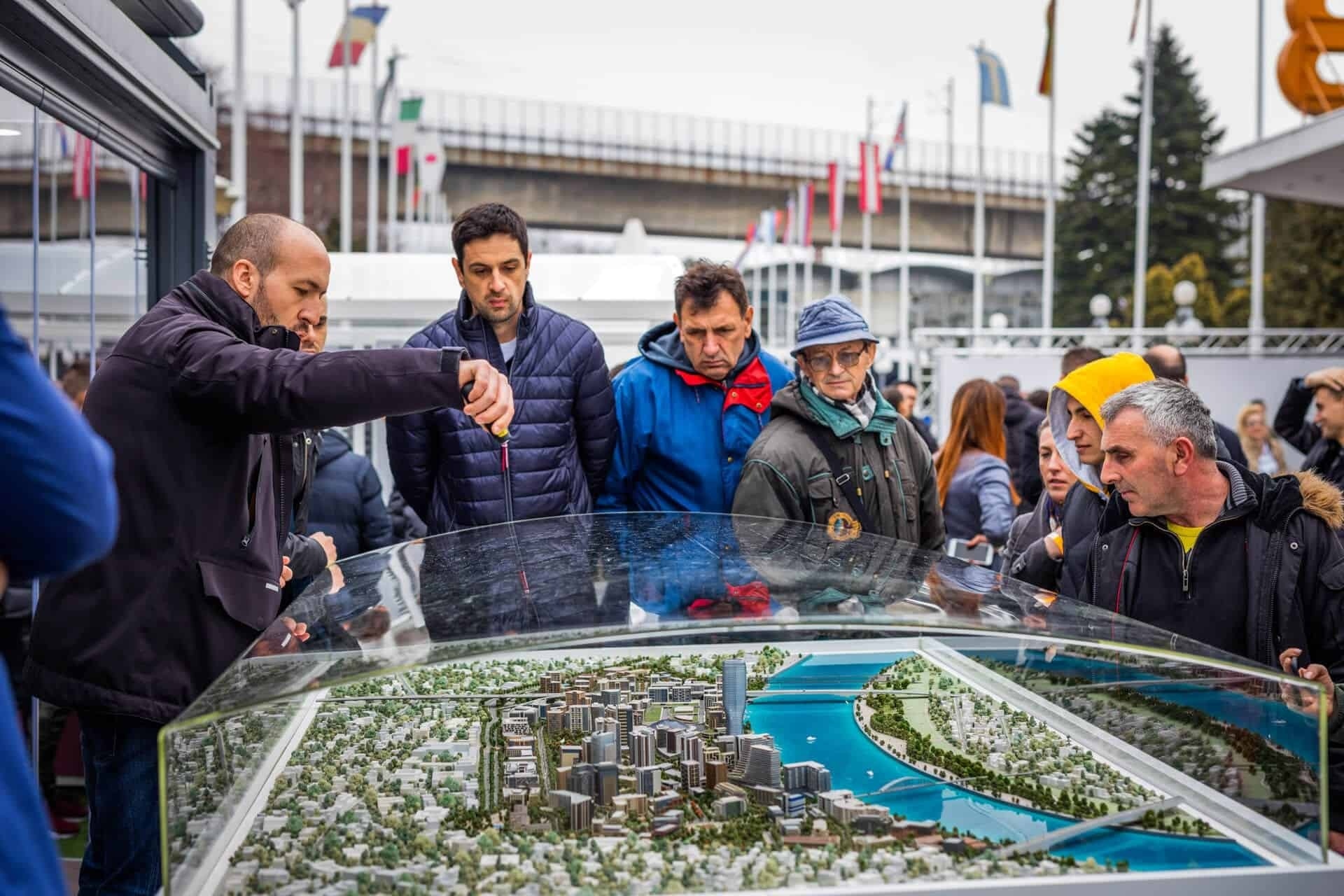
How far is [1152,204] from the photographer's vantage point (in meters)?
49.8

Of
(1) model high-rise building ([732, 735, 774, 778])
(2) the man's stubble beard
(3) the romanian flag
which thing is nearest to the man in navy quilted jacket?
(2) the man's stubble beard

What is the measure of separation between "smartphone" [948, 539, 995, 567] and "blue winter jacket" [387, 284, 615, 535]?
226 cm

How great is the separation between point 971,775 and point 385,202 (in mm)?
42325

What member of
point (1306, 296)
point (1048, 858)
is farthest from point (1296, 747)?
point (1306, 296)

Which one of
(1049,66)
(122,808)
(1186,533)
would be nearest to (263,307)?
(122,808)

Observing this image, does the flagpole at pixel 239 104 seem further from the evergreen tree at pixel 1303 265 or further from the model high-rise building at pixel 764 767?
the evergreen tree at pixel 1303 265

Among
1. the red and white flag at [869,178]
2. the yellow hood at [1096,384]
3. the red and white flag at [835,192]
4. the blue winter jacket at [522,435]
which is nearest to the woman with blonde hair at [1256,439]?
the yellow hood at [1096,384]

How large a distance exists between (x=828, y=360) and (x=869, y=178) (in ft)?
90.9

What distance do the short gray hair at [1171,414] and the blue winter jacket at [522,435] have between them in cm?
169

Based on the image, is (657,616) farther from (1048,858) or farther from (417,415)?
(417,415)

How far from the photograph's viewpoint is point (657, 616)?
2.08 m

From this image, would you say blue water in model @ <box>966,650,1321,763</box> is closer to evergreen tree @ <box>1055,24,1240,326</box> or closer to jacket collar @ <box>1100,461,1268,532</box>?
jacket collar @ <box>1100,461,1268,532</box>

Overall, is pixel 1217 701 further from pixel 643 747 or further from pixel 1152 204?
pixel 1152 204

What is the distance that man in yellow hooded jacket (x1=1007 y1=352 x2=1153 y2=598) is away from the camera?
3748 millimetres
